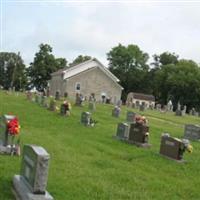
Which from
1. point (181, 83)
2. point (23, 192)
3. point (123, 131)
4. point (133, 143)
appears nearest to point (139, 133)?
point (133, 143)

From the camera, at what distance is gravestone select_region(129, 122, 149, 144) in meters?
19.8

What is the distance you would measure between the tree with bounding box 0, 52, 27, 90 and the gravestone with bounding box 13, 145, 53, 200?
284ft

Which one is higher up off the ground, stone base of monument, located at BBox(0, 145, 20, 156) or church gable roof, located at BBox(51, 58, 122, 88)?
church gable roof, located at BBox(51, 58, 122, 88)

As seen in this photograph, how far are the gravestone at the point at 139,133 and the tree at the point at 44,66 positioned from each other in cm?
7886

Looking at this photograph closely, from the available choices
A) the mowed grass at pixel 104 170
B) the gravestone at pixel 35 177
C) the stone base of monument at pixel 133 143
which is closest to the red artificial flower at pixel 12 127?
the mowed grass at pixel 104 170

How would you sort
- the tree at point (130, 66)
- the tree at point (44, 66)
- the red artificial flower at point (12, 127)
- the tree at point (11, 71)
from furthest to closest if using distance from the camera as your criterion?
the tree at point (130, 66) → the tree at point (11, 71) → the tree at point (44, 66) → the red artificial flower at point (12, 127)

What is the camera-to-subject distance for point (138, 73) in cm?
10456

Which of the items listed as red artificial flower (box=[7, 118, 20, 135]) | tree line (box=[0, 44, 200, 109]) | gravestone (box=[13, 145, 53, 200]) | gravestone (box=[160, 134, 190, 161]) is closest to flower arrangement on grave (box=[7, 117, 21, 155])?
red artificial flower (box=[7, 118, 20, 135])

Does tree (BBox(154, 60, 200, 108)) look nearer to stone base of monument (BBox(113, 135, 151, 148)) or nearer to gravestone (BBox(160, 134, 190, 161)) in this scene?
stone base of monument (BBox(113, 135, 151, 148))

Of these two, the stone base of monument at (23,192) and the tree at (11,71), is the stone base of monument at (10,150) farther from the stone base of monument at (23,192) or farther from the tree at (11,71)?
the tree at (11,71)

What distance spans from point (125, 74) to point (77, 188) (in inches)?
3714

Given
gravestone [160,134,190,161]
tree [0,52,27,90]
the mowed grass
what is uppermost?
tree [0,52,27,90]

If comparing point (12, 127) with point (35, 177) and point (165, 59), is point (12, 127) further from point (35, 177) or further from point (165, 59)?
point (165, 59)

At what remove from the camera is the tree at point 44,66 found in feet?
323
